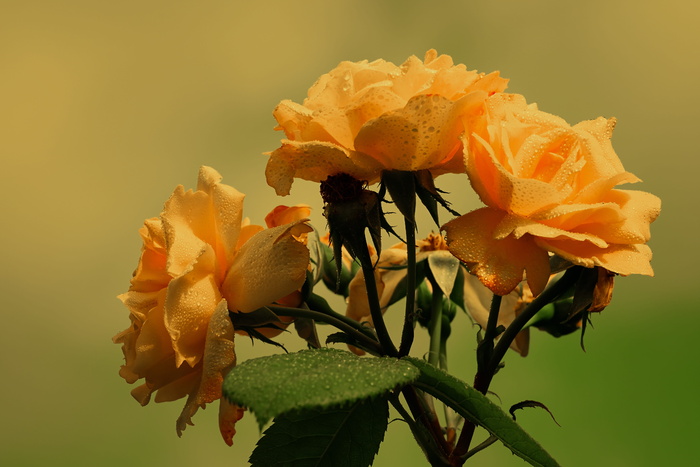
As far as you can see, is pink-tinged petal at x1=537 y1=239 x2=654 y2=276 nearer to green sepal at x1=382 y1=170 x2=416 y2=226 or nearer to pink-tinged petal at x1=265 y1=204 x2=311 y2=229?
green sepal at x1=382 y1=170 x2=416 y2=226

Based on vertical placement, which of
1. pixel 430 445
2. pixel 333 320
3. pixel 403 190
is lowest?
pixel 430 445

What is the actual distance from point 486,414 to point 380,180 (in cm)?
19

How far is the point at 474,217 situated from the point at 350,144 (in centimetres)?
10

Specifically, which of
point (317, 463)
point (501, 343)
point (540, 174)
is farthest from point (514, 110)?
point (317, 463)

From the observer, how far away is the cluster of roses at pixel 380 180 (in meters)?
0.48

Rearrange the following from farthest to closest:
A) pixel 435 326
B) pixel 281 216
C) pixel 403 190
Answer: pixel 435 326, pixel 281 216, pixel 403 190

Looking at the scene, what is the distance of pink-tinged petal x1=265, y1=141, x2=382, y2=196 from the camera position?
0.48m

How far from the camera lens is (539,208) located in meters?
0.48

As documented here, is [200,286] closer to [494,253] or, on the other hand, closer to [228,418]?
[228,418]

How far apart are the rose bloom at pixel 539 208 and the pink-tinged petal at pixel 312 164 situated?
0.24 feet

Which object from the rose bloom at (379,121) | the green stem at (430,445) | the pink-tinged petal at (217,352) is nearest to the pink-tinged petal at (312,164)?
the rose bloom at (379,121)

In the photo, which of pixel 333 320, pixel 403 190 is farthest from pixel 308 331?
pixel 403 190

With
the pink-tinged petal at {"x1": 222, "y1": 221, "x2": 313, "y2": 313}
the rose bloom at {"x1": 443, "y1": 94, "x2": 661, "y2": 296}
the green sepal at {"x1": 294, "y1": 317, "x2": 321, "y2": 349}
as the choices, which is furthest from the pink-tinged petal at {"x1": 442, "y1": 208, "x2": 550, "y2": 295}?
the green sepal at {"x1": 294, "y1": 317, "x2": 321, "y2": 349}

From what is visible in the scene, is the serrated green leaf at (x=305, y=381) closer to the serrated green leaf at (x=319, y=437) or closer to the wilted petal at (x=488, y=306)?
the serrated green leaf at (x=319, y=437)
